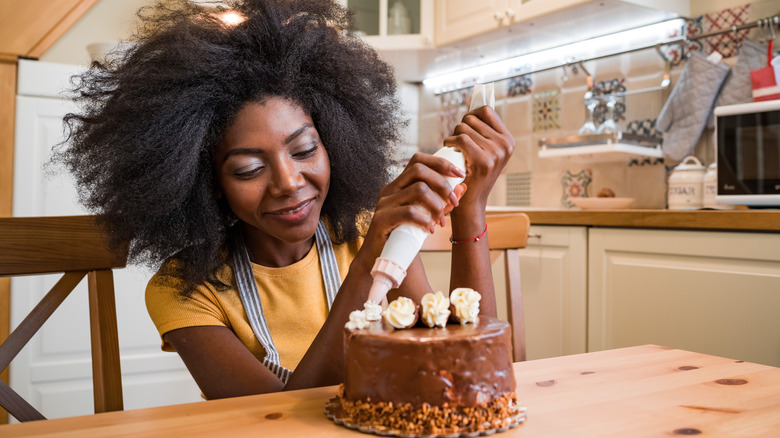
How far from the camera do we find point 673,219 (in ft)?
5.95

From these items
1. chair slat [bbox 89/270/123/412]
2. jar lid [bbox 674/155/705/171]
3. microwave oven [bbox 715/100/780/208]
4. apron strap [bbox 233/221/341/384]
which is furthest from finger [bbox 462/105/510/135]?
jar lid [bbox 674/155/705/171]

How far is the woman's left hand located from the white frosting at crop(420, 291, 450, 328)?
0.60 feet

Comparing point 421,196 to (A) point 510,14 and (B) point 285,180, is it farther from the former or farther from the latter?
(A) point 510,14

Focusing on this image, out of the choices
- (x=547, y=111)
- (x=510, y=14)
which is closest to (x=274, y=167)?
(x=510, y=14)

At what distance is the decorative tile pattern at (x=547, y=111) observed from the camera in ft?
9.47

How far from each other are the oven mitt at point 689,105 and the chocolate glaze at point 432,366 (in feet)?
6.74

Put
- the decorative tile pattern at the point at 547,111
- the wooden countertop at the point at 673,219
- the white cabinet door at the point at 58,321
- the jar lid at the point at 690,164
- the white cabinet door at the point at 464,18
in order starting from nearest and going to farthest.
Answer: the wooden countertop at the point at 673,219, the white cabinet door at the point at 58,321, the jar lid at the point at 690,164, the white cabinet door at the point at 464,18, the decorative tile pattern at the point at 547,111

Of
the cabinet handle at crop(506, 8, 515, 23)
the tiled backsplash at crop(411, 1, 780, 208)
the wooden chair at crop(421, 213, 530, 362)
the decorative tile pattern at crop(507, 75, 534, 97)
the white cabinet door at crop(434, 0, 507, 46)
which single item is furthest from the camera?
the decorative tile pattern at crop(507, 75, 534, 97)

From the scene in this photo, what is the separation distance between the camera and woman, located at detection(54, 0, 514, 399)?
0.84m

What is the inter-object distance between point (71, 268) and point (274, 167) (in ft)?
1.00

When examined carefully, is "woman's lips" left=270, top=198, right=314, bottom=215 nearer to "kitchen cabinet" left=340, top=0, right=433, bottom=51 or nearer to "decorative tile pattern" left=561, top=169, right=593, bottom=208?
"decorative tile pattern" left=561, top=169, right=593, bottom=208

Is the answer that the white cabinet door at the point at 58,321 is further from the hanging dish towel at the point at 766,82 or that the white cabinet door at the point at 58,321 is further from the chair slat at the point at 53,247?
the hanging dish towel at the point at 766,82

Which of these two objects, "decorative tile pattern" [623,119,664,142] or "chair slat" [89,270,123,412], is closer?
"chair slat" [89,270,123,412]

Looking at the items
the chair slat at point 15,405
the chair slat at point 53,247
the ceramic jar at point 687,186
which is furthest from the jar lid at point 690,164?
the chair slat at point 15,405
